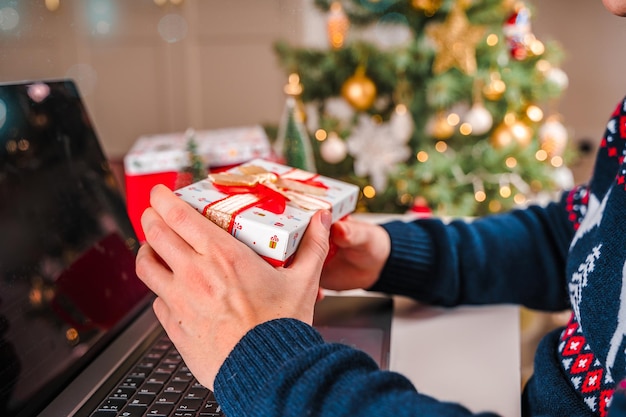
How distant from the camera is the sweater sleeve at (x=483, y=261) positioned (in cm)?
73

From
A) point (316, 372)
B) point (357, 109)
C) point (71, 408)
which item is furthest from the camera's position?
point (357, 109)

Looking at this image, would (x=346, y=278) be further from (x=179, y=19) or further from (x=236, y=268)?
(x=179, y=19)

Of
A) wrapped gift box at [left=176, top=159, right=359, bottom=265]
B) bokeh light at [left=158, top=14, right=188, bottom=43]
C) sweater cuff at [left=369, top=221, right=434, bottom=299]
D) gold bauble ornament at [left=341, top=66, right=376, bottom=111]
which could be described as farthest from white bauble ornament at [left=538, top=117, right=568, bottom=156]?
bokeh light at [left=158, top=14, right=188, bottom=43]

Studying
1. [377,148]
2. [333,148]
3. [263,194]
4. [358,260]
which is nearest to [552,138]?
[377,148]

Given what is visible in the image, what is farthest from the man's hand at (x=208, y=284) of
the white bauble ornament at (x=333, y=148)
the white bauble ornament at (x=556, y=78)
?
the white bauble ornament at (x=556, y=78)

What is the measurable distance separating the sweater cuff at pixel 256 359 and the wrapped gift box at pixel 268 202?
69mm

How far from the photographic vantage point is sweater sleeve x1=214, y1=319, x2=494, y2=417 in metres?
0.39

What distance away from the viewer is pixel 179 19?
3.03m

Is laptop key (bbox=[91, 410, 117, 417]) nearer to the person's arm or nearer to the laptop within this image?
the laptop

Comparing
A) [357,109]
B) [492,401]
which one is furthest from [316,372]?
[357,109]

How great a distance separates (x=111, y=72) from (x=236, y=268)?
113 inches

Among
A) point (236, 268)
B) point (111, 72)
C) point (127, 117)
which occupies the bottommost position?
point (127, 117)

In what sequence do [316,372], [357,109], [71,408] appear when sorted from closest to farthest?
1. [316,372]
2. [71,408]
3. [357,109]

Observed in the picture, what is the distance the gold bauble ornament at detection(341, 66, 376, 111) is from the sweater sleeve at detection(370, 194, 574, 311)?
77 cm
